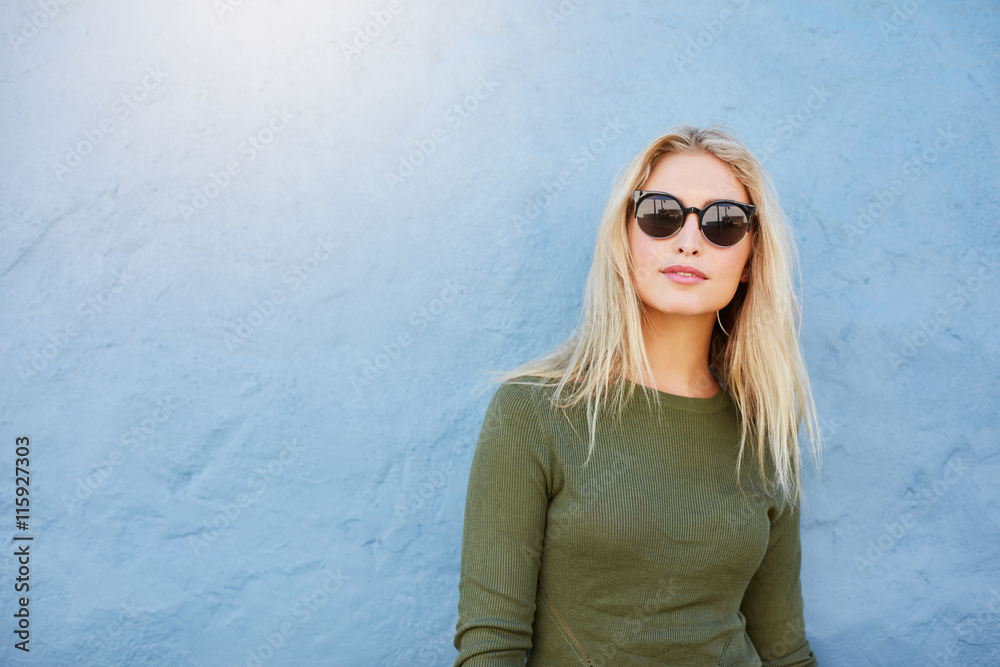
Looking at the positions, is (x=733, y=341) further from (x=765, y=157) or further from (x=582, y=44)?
(x=582, y=44)

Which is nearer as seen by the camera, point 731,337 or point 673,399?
point 673,399

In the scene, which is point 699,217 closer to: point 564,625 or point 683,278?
point 683,278

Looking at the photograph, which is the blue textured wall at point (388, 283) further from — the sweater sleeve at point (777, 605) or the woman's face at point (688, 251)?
the woman's face at point (688, 251)

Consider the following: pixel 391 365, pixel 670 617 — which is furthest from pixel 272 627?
pixel 670 617

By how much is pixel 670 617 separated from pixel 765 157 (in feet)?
5.13

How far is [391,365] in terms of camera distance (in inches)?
85.4

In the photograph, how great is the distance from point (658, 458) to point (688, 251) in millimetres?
542

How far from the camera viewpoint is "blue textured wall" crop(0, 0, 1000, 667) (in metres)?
2.01

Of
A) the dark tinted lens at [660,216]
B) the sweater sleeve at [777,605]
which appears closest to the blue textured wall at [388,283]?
the sweater sleeve at [777,605]

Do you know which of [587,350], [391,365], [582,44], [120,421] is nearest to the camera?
[587,350]

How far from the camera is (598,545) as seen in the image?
5.36ft

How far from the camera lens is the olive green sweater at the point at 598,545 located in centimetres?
159

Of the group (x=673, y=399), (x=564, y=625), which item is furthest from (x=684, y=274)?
(x=564, y=625)

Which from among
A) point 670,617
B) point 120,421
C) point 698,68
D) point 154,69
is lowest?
point 670,617
